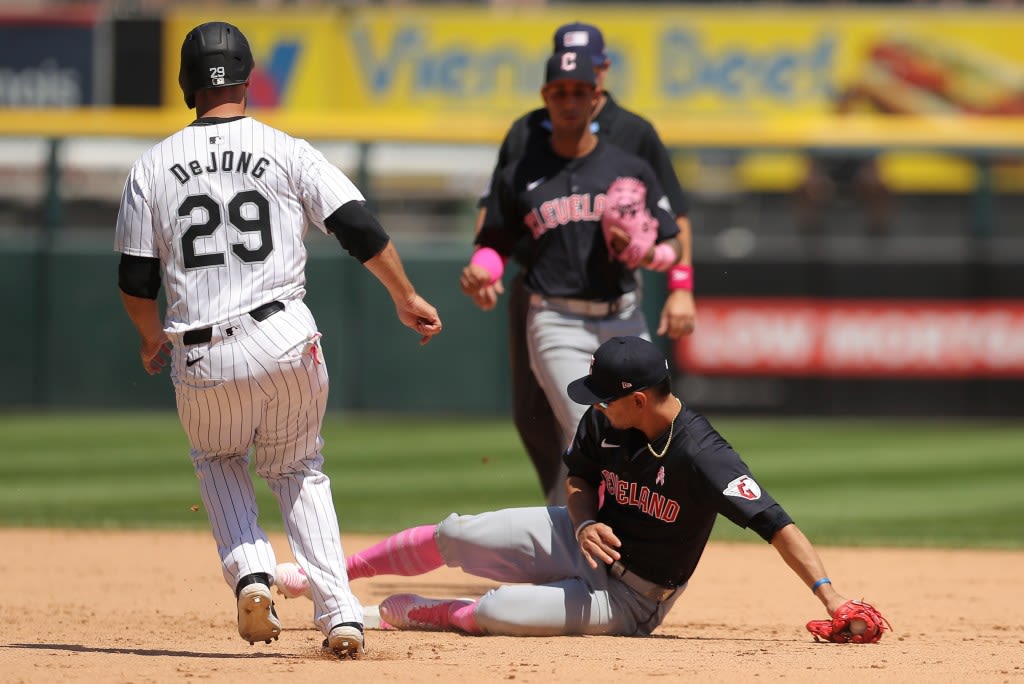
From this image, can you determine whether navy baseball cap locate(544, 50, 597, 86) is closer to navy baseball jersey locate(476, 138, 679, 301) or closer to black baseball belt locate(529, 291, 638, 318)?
navy baseball jersey locate(476, 138, 679, 301)

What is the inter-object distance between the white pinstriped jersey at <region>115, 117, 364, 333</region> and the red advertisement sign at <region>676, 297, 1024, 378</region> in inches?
364

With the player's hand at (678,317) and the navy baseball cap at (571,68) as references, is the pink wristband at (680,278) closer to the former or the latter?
the player's hand at (678,317)

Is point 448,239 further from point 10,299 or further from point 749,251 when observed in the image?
point 10,299

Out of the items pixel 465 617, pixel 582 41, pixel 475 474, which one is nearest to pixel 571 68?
pixel 582 41

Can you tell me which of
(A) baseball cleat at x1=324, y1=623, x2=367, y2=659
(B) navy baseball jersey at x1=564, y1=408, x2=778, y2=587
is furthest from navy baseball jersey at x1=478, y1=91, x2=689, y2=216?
(A) baseball cleat at x1=324, y1=623, x2=367, y2=659

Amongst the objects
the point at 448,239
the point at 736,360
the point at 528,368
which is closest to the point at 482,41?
the point at 448,239

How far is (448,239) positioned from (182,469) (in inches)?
168

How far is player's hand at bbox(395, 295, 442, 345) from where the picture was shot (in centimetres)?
442

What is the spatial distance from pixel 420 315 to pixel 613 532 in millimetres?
958

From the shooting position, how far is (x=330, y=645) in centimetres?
438

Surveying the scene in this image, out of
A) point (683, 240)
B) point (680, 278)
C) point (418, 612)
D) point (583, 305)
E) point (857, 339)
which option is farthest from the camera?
point (857, 339)

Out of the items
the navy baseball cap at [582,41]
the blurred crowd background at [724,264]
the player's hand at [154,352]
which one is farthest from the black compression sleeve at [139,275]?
the blurred crowd background at [724,264]

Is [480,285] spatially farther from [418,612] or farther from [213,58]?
[213,58]

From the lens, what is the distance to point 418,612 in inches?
202
